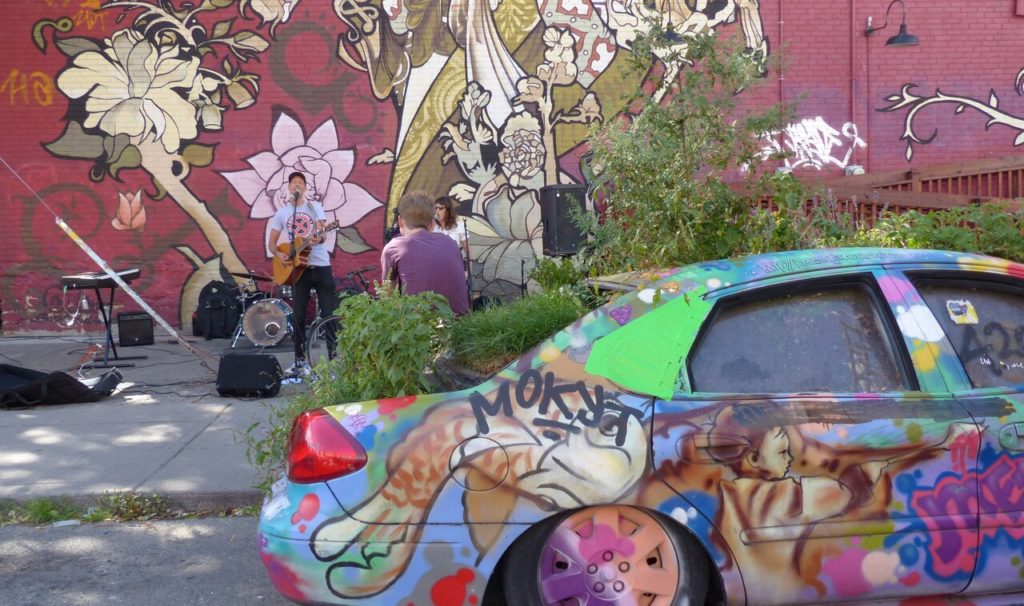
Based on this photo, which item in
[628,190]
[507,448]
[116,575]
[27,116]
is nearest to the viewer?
[507,448]

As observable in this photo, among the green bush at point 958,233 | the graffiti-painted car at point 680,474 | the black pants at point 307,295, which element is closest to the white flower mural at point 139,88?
the black pants at point 307,295

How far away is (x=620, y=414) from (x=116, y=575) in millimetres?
2879

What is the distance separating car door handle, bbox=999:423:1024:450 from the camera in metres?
3.40

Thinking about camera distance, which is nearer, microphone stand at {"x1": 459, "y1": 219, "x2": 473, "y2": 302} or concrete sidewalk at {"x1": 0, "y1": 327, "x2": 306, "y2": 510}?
concrete sidewalk at {"x1": 0, "y1": 327, "x2": 306, "y2": 510}

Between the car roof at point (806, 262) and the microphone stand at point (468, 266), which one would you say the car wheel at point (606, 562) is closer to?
the car roof at point (806, 262)

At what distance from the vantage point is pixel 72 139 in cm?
1176

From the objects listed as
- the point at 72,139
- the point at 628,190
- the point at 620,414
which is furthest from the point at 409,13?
the point at 620,414

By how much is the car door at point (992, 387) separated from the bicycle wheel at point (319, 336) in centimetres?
604

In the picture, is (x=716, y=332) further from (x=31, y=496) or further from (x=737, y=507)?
(x=31, y=496)

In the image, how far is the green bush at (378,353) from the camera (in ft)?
12.5

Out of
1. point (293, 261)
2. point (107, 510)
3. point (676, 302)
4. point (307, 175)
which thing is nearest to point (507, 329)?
point (676, 302)

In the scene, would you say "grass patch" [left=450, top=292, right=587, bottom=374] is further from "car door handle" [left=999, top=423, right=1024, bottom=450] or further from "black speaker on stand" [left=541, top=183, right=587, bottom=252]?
"black speaker on stand" [left=541, top=183, right=587, bottom=252]

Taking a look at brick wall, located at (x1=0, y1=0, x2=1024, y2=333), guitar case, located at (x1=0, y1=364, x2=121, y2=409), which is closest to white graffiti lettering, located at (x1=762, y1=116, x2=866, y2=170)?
brick wall, located at (x1=0, y1=0, x2=1024, y2=333)

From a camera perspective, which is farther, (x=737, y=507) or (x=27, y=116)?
(x=27, y=116)
